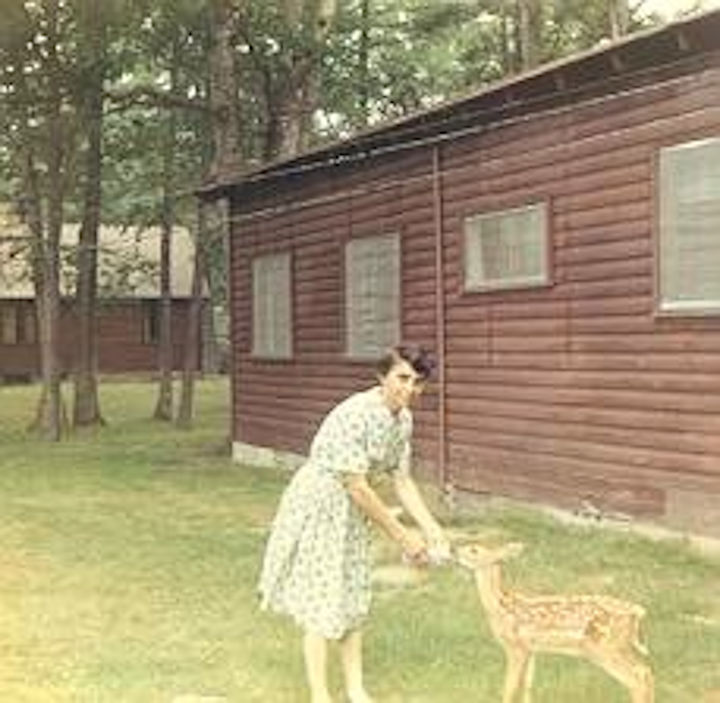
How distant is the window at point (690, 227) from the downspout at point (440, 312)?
164 inches

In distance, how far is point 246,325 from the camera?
2400 centimetres

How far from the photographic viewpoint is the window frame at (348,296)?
736 inches

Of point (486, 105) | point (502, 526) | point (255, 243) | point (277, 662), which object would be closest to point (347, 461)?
point (277, 662)

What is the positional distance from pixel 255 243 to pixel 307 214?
220cm

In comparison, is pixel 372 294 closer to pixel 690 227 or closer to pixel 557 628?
pixel 690 227

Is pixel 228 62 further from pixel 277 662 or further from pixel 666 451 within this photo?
pixel 277 662

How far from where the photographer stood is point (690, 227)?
13258 mm


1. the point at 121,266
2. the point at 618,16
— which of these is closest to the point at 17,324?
the point at 121,266

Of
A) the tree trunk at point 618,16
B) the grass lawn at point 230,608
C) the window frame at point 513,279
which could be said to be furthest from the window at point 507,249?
the tree trunk at point 618,16

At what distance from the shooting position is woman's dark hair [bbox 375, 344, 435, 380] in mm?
7473

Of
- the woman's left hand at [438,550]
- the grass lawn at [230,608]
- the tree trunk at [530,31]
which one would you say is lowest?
the grass lawn at [230,608]

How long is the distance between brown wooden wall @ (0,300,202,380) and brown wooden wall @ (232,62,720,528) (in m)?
35.6

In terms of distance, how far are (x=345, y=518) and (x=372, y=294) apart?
465 inches

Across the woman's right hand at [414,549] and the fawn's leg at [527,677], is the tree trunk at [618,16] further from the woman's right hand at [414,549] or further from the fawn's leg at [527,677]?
the woman's right hand at [414,549]
